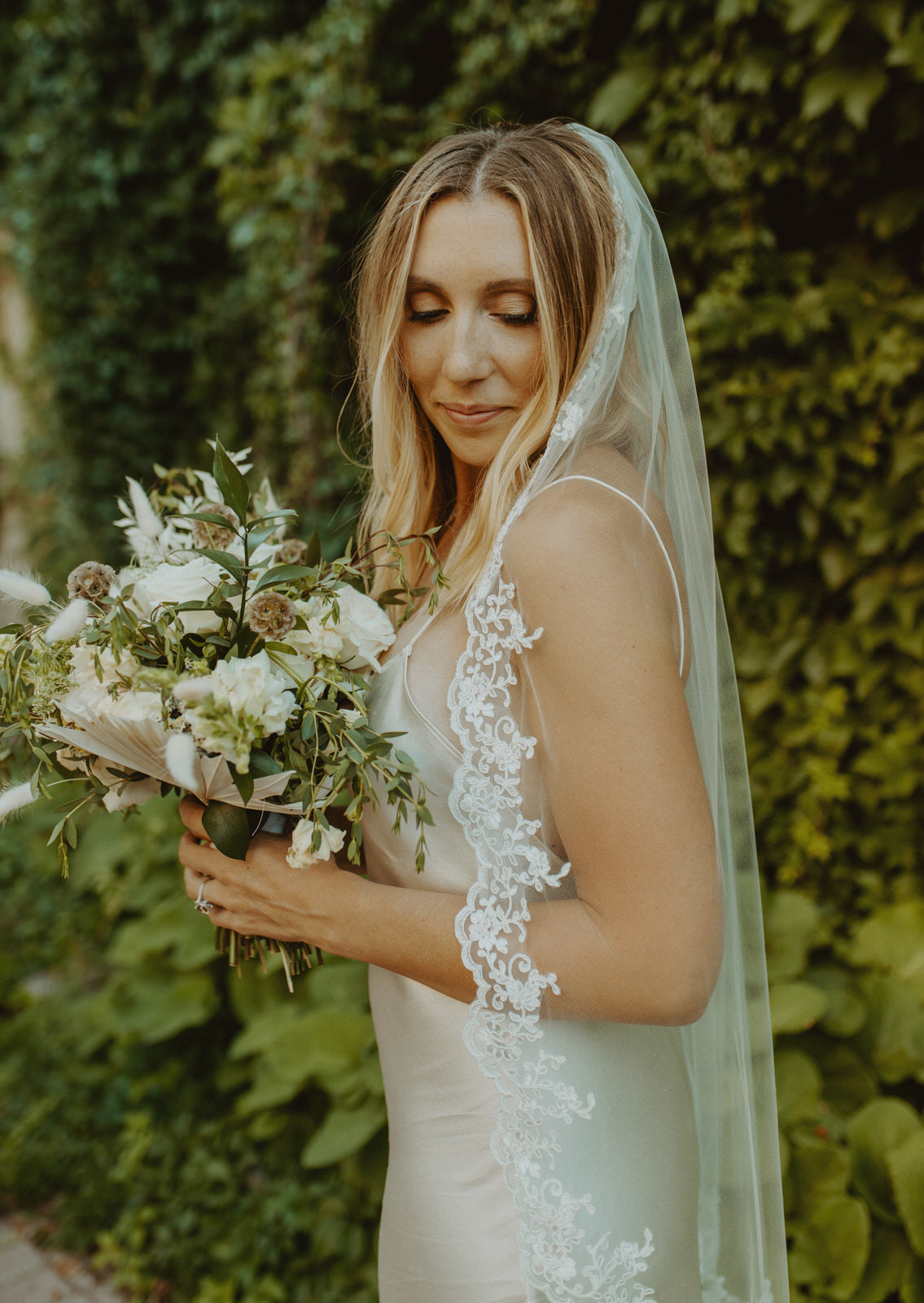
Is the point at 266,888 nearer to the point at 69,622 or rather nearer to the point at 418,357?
the point at 69,622

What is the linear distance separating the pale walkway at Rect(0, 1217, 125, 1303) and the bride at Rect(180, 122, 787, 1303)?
1938 mm

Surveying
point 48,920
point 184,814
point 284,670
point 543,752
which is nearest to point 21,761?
point 184,814

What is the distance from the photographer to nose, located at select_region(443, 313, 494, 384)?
143 cm

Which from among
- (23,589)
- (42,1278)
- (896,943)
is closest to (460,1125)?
(23,589)

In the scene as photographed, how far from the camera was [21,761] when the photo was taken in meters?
1.60

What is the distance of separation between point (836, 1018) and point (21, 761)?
2227 millimetres

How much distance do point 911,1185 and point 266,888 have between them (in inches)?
64.7

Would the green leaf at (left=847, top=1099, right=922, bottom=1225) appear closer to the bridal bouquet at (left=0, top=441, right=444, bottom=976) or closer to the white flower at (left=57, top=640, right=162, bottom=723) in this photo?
the bridal bouquet at (left=0, top=441, right=444, bottom=976)

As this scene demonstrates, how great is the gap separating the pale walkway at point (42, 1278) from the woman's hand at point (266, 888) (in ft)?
7.31

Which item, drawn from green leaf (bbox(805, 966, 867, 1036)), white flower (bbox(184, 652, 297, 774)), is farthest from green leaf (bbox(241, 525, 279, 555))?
green leaf (bbox(805, 966, 867, 1036))

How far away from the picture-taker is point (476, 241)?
1419mm

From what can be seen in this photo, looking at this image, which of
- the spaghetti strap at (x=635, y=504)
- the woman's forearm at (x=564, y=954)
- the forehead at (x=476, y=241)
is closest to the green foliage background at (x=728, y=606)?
the forehead at (x=476, y=241)

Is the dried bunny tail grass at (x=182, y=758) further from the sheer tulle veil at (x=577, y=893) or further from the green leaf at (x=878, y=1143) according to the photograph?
the green leaf at (x=878, y=1143)

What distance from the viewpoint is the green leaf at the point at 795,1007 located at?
238 cm
